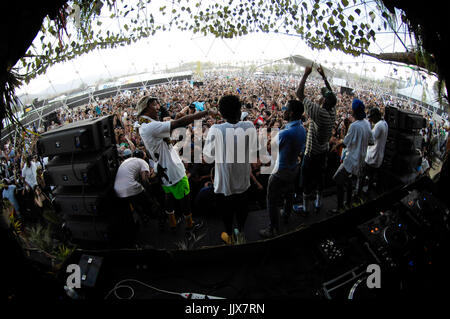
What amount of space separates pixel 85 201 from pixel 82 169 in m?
0.40

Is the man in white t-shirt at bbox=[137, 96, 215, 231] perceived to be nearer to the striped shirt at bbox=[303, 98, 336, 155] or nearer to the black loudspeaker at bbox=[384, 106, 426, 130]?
the striped shirt at bbox=[303, 98, 336, 155]

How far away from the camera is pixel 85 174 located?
2512mm

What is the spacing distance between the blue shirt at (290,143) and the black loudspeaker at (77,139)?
207 centimetres

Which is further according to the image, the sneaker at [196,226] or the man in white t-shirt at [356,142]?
the sneaker at [196,226]

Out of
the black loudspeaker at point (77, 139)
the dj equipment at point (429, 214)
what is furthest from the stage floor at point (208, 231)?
the black loudspeaker at point (77, 139)

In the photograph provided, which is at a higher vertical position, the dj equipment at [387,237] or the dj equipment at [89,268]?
the dj equipment at [387,237]

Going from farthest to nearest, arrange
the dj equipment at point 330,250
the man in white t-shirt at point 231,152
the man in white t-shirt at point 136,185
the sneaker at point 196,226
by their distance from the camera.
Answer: the sneaker at point 196,226, the man in white t-shirt at point 136,185, the man in white t-shirt at point 231,152, the dj equipment at point 330,250

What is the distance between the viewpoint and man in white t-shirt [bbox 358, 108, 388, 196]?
3.40 metres

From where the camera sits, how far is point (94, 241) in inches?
111

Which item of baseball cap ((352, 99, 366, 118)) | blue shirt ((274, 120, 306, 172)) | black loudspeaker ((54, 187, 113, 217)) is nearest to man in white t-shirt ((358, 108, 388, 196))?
baseball cap ((352, 99, 366, 118))

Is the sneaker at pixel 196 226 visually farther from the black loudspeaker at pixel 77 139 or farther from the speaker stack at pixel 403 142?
the speaker stack at pixel 403 142

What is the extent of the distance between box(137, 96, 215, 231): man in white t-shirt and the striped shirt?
1.37 m

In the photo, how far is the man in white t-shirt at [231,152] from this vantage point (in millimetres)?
2180
